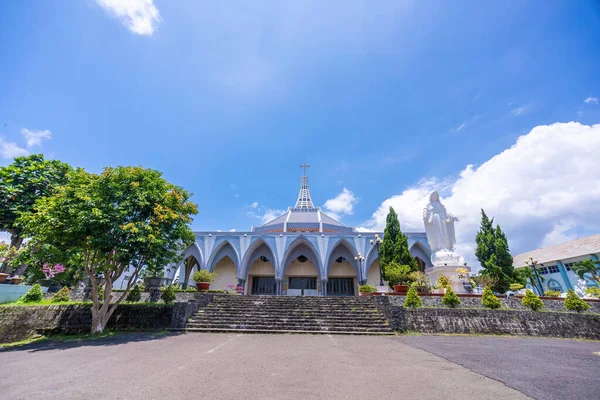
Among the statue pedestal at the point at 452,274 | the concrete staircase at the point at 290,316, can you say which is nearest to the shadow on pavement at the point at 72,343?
the concrete staircase at the point at 290,316

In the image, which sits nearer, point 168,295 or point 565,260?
point 168,295

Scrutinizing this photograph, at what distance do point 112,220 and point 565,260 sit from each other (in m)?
33.6

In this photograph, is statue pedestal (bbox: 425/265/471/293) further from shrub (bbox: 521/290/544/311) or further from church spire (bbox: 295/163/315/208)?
church spire (bbox: 295/163/315/208)

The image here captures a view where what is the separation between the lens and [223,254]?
25.0 meters

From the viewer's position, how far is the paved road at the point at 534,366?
3.29 meters

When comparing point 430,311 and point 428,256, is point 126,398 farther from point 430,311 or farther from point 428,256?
point 428,256

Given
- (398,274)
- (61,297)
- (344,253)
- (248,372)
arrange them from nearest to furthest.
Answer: (248,372), (61,297), (398,274), (344,253)

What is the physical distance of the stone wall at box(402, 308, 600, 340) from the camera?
29.2ft

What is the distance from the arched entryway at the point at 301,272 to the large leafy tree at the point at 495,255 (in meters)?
14.2

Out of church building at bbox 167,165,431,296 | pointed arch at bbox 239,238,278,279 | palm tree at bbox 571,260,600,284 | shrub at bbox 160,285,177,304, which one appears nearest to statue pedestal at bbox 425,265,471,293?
church building at bbox 167,165,431,296

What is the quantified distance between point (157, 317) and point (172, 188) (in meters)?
5.09

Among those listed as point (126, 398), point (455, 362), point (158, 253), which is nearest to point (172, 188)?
point (158, 253)

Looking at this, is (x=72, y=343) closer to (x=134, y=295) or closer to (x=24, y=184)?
(x=134, y=295)

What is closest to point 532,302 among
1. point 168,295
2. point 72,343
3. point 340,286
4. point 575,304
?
point 575,304
